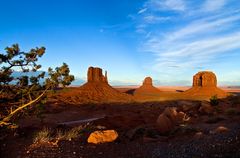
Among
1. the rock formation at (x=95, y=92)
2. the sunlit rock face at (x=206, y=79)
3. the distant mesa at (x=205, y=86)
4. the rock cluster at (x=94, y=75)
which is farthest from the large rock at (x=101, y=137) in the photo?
the sunlit rock face at (x=206, y=79)

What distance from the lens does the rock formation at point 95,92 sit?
60875 millimetres

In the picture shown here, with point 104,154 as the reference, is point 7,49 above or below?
above

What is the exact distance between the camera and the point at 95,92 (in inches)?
2643

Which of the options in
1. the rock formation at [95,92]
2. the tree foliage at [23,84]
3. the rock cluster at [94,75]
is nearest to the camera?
the tree foliage at [23,84]

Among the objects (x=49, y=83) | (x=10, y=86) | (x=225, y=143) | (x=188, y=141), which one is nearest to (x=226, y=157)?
(x=225, y=143)

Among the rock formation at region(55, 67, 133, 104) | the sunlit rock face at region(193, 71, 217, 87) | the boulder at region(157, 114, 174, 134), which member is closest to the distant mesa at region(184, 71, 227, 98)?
the sunlit rock face at region(193, 71, 217, 87)

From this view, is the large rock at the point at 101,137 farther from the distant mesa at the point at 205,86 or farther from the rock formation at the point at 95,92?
the distant mesa at the point at 205,86

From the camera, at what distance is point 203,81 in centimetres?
8625

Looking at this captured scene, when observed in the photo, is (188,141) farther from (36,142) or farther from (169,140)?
(36,142)

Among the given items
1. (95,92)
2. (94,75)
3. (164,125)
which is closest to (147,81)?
(94,75)

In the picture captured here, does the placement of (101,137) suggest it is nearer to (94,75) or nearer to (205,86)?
(94,75)

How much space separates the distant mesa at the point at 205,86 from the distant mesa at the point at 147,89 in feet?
42.5

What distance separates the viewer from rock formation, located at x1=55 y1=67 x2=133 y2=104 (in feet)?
200

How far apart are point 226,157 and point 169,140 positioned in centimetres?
383
